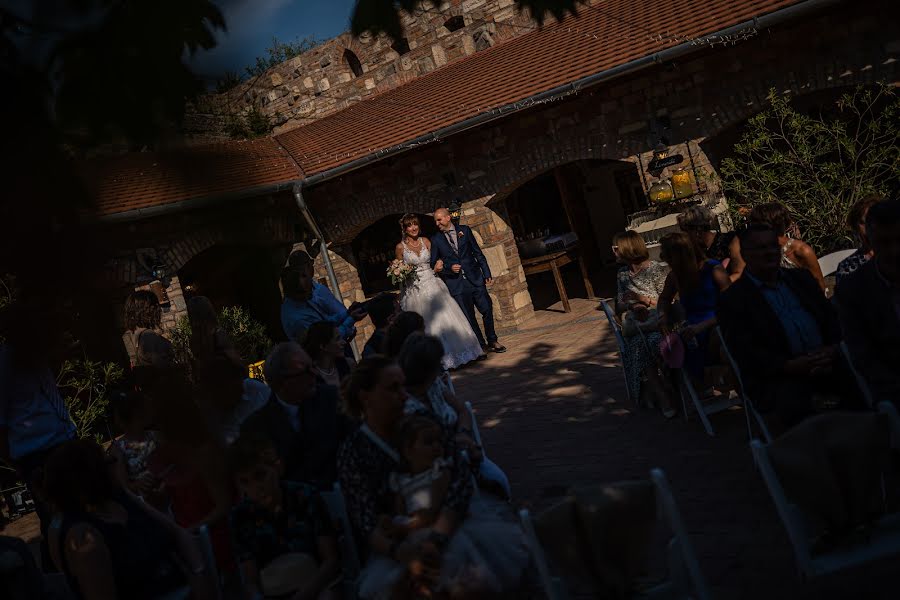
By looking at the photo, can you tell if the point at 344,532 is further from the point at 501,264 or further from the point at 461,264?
the point at 501,264

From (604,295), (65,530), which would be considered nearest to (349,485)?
(65,530)

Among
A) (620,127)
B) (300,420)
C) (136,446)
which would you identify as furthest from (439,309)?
(300,420)

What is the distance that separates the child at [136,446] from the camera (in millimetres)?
3781

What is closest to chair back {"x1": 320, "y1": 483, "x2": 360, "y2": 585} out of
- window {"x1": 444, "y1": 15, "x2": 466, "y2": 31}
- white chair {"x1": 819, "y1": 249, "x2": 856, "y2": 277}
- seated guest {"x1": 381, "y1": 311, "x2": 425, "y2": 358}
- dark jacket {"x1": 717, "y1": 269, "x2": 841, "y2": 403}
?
seated guest {"x1": 381, "y1": 311, "x2": 425, "y2": 358}

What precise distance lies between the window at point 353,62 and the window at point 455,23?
7.01 feet

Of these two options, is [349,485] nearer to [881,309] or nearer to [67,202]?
[67,202]

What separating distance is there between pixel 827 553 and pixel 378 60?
13.2m

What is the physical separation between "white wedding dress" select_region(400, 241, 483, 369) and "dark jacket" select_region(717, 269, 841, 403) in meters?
5.24

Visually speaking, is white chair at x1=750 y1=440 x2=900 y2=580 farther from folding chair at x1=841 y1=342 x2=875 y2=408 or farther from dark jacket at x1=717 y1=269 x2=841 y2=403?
dark jacket at x1=717 y1=269 x2=841 y2=403

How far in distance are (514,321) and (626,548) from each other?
8.67 m

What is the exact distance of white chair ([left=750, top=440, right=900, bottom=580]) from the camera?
2.38 m

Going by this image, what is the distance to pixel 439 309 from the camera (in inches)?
340

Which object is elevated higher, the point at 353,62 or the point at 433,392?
the point at 353,62

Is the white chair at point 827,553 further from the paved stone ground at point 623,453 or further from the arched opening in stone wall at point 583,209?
the arched opening in stone wall at point 583,209
